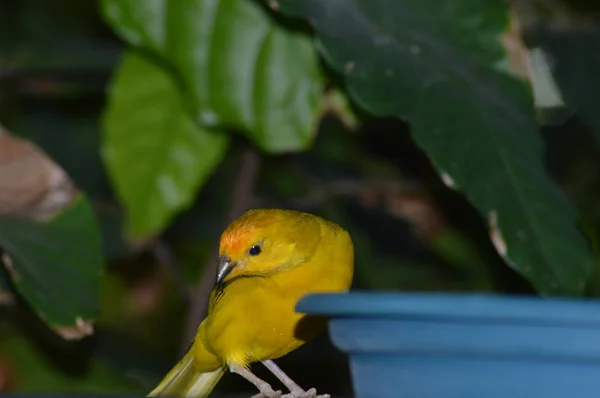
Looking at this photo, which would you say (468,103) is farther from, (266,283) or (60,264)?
(60,264)

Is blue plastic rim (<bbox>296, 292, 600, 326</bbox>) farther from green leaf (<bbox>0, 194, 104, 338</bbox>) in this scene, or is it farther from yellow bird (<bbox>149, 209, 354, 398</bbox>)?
green leaf (<bbox>0, 194, 104, 338</bbox>)

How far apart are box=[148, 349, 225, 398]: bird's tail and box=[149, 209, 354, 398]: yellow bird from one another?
0.05m

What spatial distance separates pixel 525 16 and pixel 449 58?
78 cm

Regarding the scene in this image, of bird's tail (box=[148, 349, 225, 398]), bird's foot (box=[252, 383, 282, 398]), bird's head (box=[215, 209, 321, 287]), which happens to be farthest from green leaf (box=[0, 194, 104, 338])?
bird's foot (box=[252, 383, 282, 398])

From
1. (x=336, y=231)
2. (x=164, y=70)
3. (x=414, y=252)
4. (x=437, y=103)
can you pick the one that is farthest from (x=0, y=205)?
(x=414, y=252)

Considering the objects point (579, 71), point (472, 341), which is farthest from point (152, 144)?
point (472, 341)

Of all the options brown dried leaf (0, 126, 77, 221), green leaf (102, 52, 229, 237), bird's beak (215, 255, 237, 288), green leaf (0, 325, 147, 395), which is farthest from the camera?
green leaf (0, 325, 147, 395)

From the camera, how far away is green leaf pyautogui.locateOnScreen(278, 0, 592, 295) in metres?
1.52

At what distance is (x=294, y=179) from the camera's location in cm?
313

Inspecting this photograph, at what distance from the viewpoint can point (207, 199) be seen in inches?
127

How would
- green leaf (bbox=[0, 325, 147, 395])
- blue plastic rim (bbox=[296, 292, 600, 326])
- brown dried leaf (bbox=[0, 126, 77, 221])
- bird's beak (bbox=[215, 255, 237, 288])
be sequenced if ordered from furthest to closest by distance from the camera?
green leaf (bbox=[0, 325, 147, 395]) → brown dried leaf (bbox=[0, 126, 77, 221]) → bird's beak (bbox=[215, 255, 237, 288]) → blue plastic rim (bbox=[296, 292, 600, 326])

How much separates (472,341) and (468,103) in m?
0.85

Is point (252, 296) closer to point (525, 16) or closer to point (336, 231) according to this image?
point (336, 231)

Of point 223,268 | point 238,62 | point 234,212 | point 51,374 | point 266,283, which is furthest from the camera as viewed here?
point 51,374
